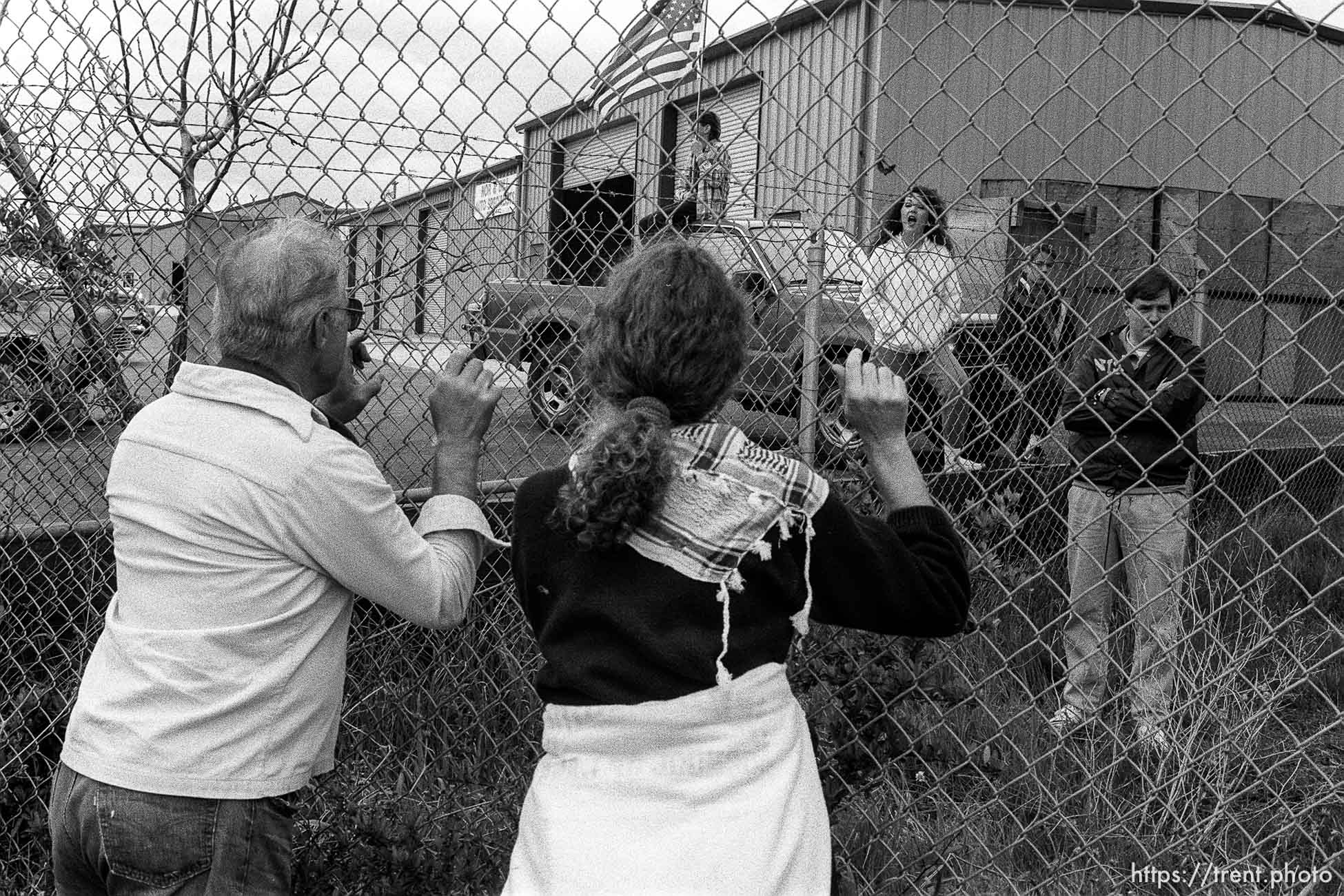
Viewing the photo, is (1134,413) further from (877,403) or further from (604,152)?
(877,403)

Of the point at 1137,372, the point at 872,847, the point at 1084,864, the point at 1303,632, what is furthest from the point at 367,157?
the point at 1303,632

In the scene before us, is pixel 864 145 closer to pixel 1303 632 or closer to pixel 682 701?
pixel 682 701

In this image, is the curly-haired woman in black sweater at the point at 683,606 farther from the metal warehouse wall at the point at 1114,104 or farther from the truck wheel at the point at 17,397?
the metal warehouse wall at the point at 1114,104

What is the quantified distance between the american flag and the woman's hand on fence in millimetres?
819

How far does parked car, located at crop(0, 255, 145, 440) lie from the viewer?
12.1 feet

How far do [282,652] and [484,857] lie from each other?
1.01m

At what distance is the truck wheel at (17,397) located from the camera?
12.5ft

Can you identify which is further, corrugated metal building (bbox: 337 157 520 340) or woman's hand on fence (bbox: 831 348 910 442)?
corrugated metal building (bbox: 337 157 520 340)

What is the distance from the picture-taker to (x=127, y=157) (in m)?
3.34

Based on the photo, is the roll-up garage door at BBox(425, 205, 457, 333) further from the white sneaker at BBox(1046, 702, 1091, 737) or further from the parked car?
the white sneaker at BBox(1046, 702, 1091, 737)

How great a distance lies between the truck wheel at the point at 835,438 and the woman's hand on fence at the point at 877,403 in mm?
469

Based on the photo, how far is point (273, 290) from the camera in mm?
1938

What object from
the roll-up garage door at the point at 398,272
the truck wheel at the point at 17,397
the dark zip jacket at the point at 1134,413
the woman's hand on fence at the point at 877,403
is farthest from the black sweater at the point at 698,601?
the truck wheel at the point at 17,397

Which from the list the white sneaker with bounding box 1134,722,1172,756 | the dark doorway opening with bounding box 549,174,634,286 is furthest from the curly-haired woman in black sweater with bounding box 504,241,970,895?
the white sneaker with bounding box 1134,722,1172,756
